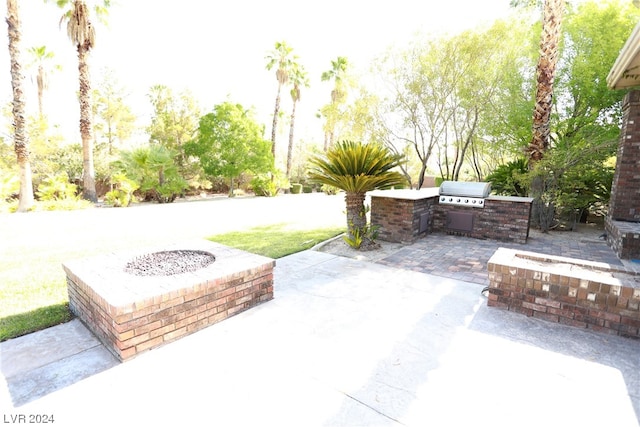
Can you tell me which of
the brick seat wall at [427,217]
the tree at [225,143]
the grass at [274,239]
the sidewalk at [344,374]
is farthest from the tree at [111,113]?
the sidewalk at [344,374]

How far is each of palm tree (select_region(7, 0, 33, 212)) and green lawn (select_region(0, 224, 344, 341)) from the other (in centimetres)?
767

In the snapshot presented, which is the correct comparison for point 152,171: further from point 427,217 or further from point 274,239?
point 427,217

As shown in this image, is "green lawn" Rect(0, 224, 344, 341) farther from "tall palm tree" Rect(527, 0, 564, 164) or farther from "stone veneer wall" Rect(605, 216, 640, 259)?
"tall palm tree" Rect(527, 0, 564, 164)

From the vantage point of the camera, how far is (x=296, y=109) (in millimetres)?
25094

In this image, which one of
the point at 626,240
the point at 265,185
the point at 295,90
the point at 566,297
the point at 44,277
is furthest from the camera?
the point at 295,90

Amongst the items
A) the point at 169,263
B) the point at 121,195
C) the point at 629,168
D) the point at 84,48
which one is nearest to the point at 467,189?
the point at 629,168

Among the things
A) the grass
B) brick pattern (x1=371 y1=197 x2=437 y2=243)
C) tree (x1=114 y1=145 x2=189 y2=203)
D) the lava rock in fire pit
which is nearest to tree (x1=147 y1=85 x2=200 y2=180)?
tree (x1=114 y1=145 x2=189 y2=203)

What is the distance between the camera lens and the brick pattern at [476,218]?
668 centimetres

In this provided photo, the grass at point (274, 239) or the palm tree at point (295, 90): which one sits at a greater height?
the palm tree at point (295, 90)

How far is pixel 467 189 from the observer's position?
23.9ft

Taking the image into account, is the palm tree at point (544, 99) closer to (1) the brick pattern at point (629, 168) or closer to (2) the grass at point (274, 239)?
(1) the brick pattern at point (629, 168)

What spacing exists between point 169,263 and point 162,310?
1017 mm

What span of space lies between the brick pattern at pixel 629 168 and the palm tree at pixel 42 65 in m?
31.9

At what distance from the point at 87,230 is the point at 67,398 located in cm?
766
